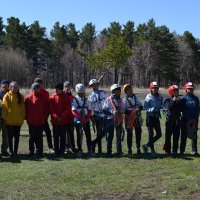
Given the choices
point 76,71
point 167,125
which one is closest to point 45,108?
point 167,125

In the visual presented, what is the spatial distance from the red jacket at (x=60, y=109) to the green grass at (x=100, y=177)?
0.95m

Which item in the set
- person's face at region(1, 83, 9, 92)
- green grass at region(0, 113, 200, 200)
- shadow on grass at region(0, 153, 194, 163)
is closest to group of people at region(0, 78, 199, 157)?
shadow on grass at region(0, 153, 194, 163)

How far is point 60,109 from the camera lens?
11961 mm

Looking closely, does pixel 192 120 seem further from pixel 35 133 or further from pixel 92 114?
pixel 35 133

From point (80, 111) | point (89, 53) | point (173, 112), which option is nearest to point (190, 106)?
point (173, 112)

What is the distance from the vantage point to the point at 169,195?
307 inches

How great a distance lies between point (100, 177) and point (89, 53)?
251ft

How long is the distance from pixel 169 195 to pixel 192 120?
429cm

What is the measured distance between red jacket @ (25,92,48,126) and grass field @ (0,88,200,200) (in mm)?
973

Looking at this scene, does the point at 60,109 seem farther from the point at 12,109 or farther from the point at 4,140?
the point at 4,140

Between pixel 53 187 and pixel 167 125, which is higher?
pixel 167 125

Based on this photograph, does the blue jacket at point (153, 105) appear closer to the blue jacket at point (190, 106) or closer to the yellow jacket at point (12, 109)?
the blue jacket at point (190, 106)

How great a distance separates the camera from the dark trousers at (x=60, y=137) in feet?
39.2

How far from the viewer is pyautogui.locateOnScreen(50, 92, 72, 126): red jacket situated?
1192 centimetres
